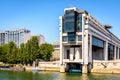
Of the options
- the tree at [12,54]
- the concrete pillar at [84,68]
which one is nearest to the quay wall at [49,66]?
the concrete pillar at [84,68]

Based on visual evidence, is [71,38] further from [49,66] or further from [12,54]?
[12,54]

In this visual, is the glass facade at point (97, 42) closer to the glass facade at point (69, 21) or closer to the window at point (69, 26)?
the window at point (69, 26)

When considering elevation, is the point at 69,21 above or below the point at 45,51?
above

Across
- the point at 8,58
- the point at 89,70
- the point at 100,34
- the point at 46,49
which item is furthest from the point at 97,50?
the point at 8,58

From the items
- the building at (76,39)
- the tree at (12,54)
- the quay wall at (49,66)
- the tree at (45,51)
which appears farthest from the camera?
the tree at (12,54)

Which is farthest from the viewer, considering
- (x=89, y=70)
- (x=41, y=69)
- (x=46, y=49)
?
(x=46, y=49)

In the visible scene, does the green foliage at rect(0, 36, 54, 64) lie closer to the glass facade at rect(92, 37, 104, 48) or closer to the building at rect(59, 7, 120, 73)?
the building at rect(59, 7, 120, 73)

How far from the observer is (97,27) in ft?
390

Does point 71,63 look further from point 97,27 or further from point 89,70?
point 97,27

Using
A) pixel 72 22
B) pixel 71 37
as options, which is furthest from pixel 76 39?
pixel 72 22

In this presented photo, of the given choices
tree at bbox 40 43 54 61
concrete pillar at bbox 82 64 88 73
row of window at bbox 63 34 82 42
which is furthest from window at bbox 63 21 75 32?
tree at bbox 40 43 54 61

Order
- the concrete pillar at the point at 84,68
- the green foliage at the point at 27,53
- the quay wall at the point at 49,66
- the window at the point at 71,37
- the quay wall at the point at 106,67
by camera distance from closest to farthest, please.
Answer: the quay wall at the point at 106,67 → the concrete pillar at the point at 84,68 → the window at the point at 71,37 → the quay wall at the point at 49,66 → the green foliage at the point at 27,53

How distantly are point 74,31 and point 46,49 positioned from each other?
33521 millimetres

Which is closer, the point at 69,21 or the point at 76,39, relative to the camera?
the point at 76,39
